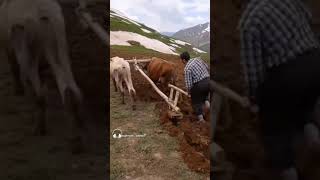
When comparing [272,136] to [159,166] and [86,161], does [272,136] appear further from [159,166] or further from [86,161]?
[86,161]

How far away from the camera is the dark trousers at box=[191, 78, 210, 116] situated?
3248 mm

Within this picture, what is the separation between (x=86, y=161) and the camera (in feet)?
10.8

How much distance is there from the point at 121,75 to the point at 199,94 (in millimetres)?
437

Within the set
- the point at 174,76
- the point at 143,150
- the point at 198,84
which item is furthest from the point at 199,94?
the point at 143,150

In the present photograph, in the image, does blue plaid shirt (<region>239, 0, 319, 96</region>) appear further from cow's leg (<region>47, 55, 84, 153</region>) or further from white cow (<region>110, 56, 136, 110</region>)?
cow's leg (<region>47, 55, 84, 153</region>)

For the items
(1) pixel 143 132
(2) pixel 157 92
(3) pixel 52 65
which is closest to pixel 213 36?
(2) pixel 157 92

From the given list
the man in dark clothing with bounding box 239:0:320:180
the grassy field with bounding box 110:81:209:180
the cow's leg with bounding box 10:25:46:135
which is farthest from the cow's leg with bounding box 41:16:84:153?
the man in dark clothing with bounding box 239:0:320:180

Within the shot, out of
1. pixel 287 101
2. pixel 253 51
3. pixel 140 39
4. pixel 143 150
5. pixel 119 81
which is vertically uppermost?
pixel 140 39

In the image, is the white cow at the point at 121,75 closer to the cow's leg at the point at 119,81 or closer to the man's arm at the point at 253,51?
the cow's leg at the point at 119,81

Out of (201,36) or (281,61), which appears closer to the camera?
(281,61)

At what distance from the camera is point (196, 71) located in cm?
326

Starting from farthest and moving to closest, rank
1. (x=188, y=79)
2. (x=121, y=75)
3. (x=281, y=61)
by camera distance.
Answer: (x=188, y=79) < (x=121, y=75) < (x=281, y=61)

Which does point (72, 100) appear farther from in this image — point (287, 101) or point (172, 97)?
point (287, 101)

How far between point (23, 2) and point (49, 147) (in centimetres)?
81
